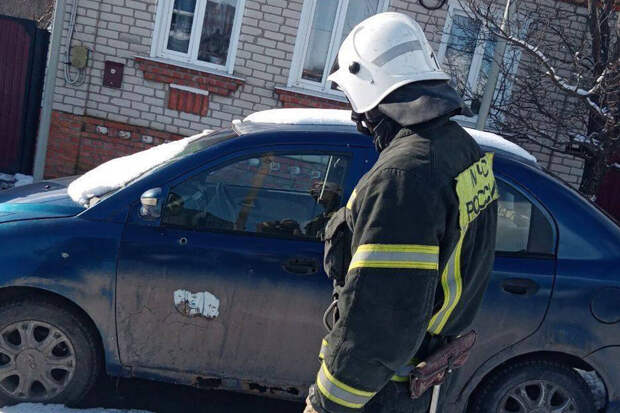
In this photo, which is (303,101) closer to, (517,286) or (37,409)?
(517,286)

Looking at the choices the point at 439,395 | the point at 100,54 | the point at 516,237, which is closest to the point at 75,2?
the point at 100,54

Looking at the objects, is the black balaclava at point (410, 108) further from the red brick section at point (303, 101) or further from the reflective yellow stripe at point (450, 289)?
the red brick section at point (303, 101)

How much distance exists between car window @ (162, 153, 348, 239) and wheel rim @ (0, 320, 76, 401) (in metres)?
0.83

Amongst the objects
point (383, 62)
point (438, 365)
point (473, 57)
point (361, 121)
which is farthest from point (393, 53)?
point (473, 57)

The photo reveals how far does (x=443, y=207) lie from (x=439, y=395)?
0.72 metres

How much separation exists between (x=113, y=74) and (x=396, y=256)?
7.03 m

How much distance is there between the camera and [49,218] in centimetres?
337

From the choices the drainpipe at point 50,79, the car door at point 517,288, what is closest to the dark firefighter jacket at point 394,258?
the car door at point 517,288

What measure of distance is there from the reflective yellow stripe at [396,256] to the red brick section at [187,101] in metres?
6.71

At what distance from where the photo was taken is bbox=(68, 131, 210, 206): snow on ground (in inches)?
138

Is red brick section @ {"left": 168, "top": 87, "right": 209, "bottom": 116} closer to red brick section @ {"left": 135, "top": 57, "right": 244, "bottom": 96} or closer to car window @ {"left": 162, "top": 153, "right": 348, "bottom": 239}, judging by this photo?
red brick section @ {"left": 135, "top": 57, "right": 244, "bottom": 96}

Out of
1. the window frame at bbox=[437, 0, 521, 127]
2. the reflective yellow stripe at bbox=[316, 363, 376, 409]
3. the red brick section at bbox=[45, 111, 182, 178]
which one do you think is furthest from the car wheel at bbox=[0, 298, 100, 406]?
the window frame at bbox=[437, 0, 521, 127]

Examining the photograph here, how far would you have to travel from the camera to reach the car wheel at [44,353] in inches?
132

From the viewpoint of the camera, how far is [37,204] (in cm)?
350
